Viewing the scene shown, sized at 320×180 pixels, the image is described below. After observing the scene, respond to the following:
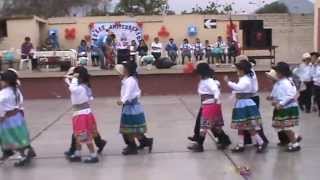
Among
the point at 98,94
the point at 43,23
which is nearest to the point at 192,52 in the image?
the point at 43,23

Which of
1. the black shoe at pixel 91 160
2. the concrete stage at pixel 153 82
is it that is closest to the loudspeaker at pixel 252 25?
the concrete stage at pixel 153 82

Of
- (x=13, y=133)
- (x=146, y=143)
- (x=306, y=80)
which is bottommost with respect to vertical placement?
(x=146, y=143)

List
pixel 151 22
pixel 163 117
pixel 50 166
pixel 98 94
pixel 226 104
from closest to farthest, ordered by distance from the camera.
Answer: pixel 50 166 → pixel 163 117 → pixel 226 104 → pixel 98 94 → pixel 151 22

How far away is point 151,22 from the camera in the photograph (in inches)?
1512

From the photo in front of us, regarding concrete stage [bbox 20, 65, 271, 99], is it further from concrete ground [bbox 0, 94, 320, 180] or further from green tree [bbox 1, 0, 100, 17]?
green tree [bbox 1, 0, 100, 17]

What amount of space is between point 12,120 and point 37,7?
62540 mm

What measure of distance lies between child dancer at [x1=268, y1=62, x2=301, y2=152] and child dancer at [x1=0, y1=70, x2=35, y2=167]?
3658 millimetres

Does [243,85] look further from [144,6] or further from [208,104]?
[144,6]

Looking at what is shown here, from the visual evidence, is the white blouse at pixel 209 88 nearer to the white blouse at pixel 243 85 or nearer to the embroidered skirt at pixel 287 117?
the white blouse at pixel 243 85

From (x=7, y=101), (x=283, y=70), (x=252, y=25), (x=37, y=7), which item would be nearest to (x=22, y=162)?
(x=7, y=101)

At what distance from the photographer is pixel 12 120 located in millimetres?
9719

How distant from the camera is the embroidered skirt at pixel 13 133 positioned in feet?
31.9

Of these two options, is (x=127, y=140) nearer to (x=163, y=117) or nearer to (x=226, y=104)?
(x=163, y=117)

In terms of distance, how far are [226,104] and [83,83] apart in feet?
26.0
